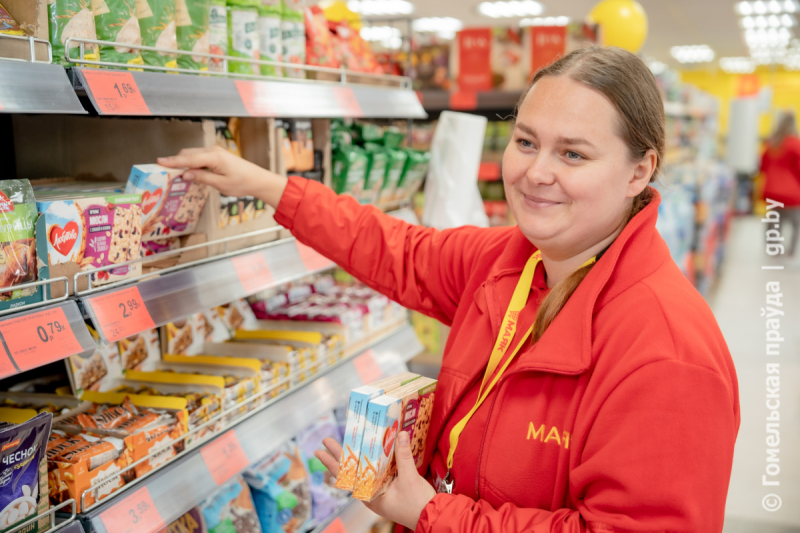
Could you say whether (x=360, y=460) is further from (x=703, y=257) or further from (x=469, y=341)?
(x=703, y=257)

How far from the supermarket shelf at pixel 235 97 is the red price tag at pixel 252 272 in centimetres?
34

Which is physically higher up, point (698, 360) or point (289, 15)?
point (289, 15)

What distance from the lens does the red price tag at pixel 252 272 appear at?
4.97 feet

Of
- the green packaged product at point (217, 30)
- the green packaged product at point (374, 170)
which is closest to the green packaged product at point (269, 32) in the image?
the green packaged product at point (217, 30)

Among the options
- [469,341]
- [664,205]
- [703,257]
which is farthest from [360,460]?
[703,257]

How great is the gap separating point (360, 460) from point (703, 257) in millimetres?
6432

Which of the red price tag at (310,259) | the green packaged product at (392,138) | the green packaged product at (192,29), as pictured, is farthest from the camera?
the green packaged product at (392,138)

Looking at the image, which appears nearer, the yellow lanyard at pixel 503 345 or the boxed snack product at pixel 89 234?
the boxed snack product at pixel 89 234

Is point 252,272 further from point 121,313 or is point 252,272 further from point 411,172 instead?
point 411,172

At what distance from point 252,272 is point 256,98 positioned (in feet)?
1.31

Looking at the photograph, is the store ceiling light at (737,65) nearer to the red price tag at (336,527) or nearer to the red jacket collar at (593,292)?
the red price tag at (336,527)

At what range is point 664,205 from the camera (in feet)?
14.9

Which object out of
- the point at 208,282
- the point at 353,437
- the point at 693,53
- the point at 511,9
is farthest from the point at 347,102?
the point at 693,53

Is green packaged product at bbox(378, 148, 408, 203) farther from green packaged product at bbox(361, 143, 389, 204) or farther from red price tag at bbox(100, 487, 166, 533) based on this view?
red price tag at bbox(100, 487, 166, 533)
